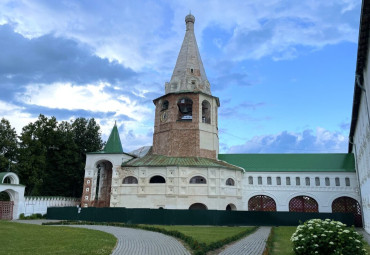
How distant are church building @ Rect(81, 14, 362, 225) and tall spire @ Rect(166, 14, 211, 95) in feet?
0.50

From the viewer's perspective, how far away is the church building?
34.8 m

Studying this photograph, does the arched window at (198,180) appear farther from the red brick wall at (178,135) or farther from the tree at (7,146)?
the tree at (7,146)

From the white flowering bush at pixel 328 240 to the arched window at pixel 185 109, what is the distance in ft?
96.1

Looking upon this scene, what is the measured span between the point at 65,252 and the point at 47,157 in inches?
1332

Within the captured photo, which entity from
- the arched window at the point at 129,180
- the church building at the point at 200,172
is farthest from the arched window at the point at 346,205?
the arched window at the point at 129,180

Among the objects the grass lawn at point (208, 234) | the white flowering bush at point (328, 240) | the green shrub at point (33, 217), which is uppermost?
the white flowering bush at point (328, 240)

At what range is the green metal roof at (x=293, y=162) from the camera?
37.6 meters

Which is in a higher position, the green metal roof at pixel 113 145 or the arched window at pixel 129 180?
the green metal roof at pixel 113 145

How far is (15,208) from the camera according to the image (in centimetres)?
3319

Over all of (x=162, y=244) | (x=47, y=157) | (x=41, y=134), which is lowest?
(x=162, y=244)

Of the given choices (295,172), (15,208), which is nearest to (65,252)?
(15,208)

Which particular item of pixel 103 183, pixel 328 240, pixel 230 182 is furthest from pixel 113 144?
pixel 328 240

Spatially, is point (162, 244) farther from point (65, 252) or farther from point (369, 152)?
point (369, 152)

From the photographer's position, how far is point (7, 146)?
123 ft
